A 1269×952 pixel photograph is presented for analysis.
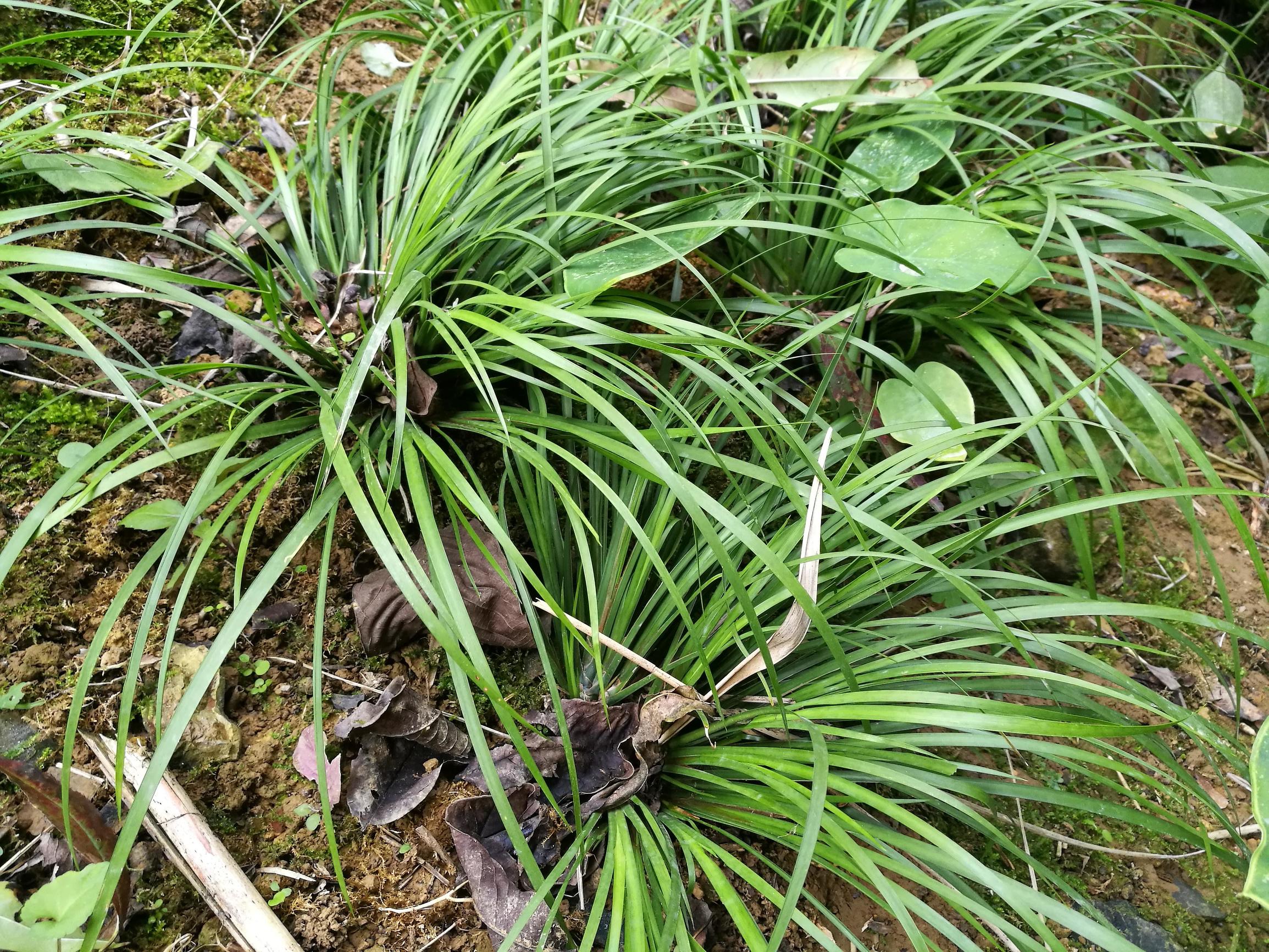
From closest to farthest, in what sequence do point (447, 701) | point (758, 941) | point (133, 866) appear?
point (758, 941), point (133, 866), point (447, 701)

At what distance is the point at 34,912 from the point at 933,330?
1.64m

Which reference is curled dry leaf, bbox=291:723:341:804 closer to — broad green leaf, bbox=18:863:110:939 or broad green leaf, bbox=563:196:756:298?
broad green leaf, bbox=18:863:110:939

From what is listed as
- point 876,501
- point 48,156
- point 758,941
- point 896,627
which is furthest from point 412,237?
point 758,941

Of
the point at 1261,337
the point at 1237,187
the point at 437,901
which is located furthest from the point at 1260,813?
the point at 1237,187

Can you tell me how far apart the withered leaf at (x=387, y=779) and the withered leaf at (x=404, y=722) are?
0.7 inches

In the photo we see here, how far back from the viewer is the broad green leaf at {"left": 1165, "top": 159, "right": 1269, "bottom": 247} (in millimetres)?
1568

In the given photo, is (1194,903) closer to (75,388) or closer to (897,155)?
(897,155)

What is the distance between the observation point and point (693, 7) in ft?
5.41

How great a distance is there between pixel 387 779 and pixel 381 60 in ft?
5.06

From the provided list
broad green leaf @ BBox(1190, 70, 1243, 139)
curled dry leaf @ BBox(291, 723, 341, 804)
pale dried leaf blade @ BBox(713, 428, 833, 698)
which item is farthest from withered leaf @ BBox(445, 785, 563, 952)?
broad green leaf @ BBox(1190, 70, 1243, 139)

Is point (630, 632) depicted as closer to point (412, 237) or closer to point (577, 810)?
point (577, 810)

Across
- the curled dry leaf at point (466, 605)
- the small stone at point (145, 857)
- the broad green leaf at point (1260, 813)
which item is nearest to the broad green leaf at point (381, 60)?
the curled dry leaf at point (466, 605)

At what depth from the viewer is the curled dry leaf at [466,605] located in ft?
3.69

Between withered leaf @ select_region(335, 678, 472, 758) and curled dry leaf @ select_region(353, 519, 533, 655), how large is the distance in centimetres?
8
